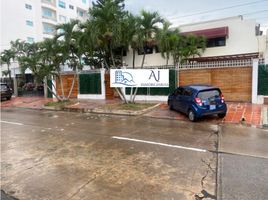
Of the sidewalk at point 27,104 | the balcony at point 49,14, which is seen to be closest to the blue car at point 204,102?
the sidewalk at point 27,104

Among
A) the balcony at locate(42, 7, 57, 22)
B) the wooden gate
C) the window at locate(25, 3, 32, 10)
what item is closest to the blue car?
the wooden gate

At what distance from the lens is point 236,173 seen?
4.86m

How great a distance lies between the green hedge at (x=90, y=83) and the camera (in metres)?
19.5

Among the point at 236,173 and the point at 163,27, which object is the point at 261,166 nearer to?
the point at 236,173

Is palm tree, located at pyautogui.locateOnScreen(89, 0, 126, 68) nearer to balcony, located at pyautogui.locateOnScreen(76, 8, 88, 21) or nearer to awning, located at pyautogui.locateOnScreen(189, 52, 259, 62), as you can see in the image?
awning, located at pyautogui.locateOnScreen(189, 52, 259, 62)

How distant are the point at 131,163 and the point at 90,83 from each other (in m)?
15.0

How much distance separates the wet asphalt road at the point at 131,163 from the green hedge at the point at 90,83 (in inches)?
407

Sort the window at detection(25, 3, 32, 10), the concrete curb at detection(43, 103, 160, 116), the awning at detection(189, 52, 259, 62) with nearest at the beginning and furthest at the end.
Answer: the concrete curb at detection(43, 103, 160, 116), the awning at detection(189, 52, 259, 62), the window at detection(25, 3, 32, 10)

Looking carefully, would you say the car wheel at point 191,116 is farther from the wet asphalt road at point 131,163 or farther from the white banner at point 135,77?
the white banner at point 135,77

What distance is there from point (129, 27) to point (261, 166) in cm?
1147

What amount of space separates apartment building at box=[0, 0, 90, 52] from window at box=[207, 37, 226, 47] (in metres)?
23.2

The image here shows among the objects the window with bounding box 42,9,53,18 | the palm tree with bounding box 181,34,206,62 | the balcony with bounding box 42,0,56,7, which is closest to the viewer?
the palm tree with bounding box 181,34,206,62

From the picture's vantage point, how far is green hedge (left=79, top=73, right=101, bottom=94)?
19469 millimetres

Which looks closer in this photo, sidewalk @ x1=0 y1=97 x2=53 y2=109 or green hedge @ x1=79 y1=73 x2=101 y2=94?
sidewalk @ x1=0 y1=97 x2=53 y2=109
